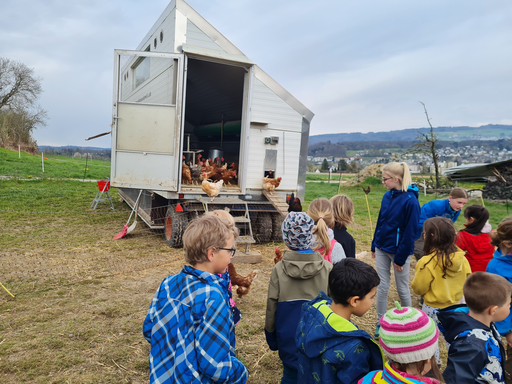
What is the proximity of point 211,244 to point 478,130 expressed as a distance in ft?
530

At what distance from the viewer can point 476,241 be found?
3615 mm

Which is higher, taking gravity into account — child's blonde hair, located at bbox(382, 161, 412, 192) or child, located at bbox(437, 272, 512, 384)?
child's blonde hair, located at bbox(382, 161, 412, 192)

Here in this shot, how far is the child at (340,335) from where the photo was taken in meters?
1.36

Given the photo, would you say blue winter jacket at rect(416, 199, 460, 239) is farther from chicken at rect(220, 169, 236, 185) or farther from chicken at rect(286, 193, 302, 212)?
chicken at rect(220, 169, 236, 185)

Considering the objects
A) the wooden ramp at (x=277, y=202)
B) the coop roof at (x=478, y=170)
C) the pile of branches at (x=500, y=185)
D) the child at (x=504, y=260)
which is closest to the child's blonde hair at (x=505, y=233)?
the child at (x=504, y=260)

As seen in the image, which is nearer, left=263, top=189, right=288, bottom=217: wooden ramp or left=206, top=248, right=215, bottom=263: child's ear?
left=206, top=248, right=215, bottom=263: child's ear

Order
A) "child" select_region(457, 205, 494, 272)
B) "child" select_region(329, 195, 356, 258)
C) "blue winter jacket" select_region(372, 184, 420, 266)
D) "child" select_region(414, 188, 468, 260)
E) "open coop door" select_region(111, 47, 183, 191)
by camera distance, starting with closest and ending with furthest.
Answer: "child" select_region(329, 195, 356, 258)
"blue winter jacket" select_region(372, 184, 420, 266)
"child" select_region(457, 205, 494, 272)
"child" select_region(414, 188, 468, 260)
"open coop door" select_region(111, 47, 183, 191)

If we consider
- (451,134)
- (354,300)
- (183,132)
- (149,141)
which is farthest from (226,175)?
(451,134)

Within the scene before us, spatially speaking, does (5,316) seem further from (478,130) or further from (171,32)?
(478,130)

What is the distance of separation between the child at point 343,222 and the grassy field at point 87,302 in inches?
45.1

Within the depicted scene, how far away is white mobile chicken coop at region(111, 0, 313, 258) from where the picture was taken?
5.87 meters

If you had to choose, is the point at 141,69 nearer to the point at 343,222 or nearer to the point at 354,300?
the point at 343,222

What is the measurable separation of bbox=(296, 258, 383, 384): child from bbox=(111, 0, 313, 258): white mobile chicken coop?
4.28 m

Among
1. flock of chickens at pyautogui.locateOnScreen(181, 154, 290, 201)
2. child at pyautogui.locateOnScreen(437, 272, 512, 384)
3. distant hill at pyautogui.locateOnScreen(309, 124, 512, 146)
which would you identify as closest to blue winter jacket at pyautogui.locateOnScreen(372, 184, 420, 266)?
child at pyautogui.locateOnScreen(437, 272, 512, 384)
